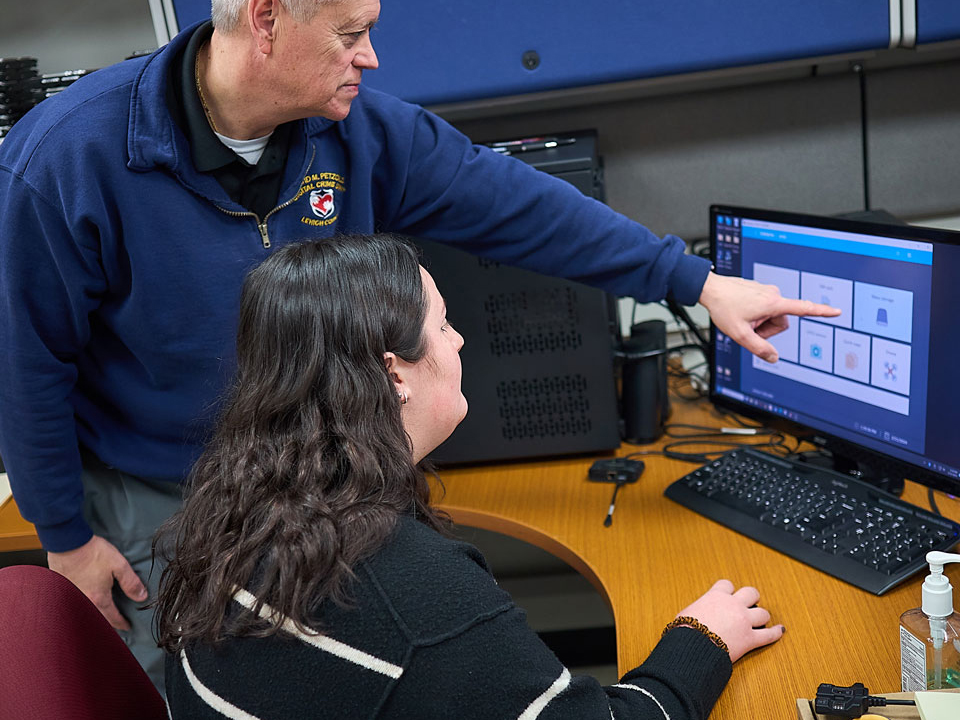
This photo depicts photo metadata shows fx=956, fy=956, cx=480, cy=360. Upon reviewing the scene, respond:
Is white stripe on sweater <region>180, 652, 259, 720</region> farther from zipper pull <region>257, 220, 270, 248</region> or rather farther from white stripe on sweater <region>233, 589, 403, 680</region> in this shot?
zipper pull <region>257, 220, 270, 248</region>

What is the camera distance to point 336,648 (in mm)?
759

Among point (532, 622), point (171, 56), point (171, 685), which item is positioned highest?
point (171, 56)

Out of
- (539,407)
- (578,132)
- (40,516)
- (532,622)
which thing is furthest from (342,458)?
(532,622)

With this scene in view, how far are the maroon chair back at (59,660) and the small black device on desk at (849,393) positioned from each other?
0.77 m

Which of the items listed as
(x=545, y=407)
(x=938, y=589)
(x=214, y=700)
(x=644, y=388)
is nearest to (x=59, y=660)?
(x=214, y=700)

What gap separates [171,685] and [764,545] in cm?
74

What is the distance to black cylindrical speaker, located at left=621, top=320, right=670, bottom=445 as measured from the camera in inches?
61.6

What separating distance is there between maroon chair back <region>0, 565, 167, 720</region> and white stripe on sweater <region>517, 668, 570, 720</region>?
387mm

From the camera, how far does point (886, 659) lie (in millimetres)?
971

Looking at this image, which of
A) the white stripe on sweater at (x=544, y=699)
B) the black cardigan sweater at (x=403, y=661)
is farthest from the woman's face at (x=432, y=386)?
the white stripe on sweater at (x=544, y=699)

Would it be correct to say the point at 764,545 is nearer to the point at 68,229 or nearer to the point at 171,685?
the point at 171,685

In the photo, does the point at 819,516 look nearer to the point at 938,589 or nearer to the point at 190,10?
the point at 938,589

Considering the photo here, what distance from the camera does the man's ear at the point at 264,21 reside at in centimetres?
110

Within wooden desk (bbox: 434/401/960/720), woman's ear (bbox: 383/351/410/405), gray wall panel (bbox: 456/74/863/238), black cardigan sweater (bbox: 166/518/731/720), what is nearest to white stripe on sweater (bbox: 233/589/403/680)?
black cardigan sweater (bbox: 166/518/731/720)
